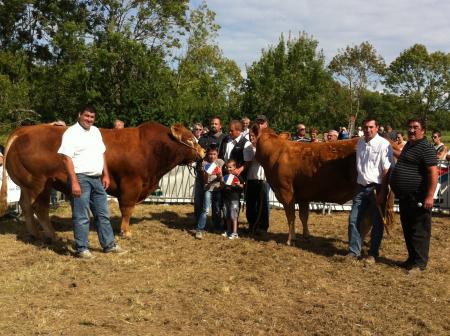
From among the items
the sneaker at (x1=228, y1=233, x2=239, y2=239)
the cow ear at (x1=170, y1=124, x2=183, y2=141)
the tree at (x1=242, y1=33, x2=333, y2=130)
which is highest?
the tree at (x1=242, y1=33, x2=333, y2=130)

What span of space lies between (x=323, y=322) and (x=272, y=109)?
1942cm

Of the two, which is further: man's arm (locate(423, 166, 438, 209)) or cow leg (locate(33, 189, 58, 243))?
cow leg (locate(33, 189, 58, 243))

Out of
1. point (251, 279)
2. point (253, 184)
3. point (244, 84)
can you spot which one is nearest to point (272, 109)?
point (244, 84)

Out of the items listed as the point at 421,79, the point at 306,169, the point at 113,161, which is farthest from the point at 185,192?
the point at 421,79

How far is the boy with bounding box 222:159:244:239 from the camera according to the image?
7.28 metres

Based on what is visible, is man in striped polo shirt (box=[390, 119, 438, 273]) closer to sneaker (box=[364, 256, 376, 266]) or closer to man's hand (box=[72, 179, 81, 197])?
sneaker (box=[364, 256, 376, 266])

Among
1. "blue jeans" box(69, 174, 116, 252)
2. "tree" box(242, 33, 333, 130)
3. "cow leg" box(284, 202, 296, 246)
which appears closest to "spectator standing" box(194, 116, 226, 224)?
"cow leg" box(284, 202, 296, 246)

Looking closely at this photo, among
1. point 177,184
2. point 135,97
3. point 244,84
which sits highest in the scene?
point 244,84

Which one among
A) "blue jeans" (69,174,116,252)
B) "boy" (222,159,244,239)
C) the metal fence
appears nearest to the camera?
"blue jeans" (69,174,116,252)

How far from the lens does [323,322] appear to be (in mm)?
4176

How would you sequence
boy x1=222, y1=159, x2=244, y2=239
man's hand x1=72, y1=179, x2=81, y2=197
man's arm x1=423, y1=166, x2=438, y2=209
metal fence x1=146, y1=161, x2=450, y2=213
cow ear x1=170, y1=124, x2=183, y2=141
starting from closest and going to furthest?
man's arm x1=423, y1=166, x2=438, y2=209
man's hand x1=72, y1=179, x2=81, y2=197
boy x1=222, y1=159, x2=244, y2=239
cow ear x1=170, y1=124, x2=183, y2=141
metal fence x1=146, y1=161, x2=450, y2=213

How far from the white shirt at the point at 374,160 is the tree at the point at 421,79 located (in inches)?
1714

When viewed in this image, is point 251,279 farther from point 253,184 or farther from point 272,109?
point 272,109

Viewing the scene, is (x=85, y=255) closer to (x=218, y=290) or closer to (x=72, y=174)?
(x=72, y=174)
